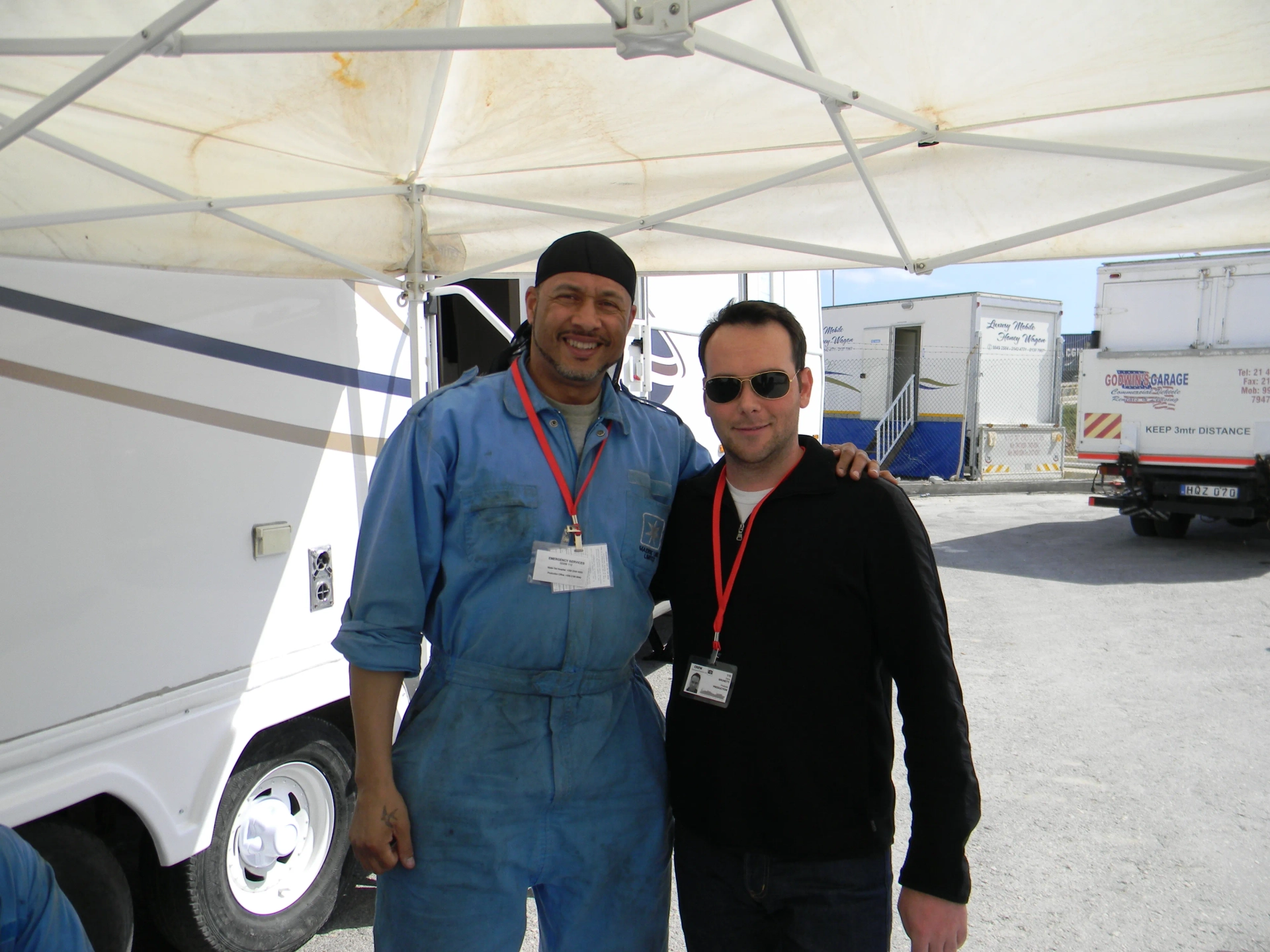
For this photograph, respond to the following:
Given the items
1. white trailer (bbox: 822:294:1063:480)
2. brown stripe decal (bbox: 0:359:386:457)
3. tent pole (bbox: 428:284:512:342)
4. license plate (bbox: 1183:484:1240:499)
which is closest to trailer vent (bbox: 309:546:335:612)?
brown stripe decal (bbox: 0:359:386:457)

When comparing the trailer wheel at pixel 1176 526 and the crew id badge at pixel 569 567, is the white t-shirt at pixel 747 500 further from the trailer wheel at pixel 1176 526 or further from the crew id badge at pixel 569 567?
the trailer wheel at pixel 1176 526

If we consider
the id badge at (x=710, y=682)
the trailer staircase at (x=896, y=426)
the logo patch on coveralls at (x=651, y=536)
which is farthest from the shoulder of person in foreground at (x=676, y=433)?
the trailer staircase at (x=896, y=426)

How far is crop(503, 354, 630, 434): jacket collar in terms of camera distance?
1.95 meters

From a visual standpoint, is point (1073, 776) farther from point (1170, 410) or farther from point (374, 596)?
point (1170, 410)

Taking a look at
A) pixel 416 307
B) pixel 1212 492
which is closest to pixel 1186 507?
pixel 1212 492

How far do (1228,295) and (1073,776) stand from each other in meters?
7.66

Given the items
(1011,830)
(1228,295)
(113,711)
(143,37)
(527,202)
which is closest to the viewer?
(143,37)

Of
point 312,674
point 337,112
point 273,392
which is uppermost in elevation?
point 337,112

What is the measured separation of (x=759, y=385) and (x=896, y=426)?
52.4 feet

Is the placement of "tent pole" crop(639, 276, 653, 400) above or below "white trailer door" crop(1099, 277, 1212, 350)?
below

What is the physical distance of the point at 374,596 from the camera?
69.8 inches

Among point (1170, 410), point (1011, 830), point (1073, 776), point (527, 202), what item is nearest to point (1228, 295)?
point (1170, 410)

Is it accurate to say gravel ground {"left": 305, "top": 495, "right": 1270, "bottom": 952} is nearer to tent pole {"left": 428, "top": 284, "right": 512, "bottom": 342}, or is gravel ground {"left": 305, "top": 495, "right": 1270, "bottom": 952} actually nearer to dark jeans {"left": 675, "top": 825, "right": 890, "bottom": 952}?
dark jeans {"left": 675, "top": 825, "right": 890, "bottom": 952}

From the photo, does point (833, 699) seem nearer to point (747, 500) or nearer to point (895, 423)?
point (747, 500)
